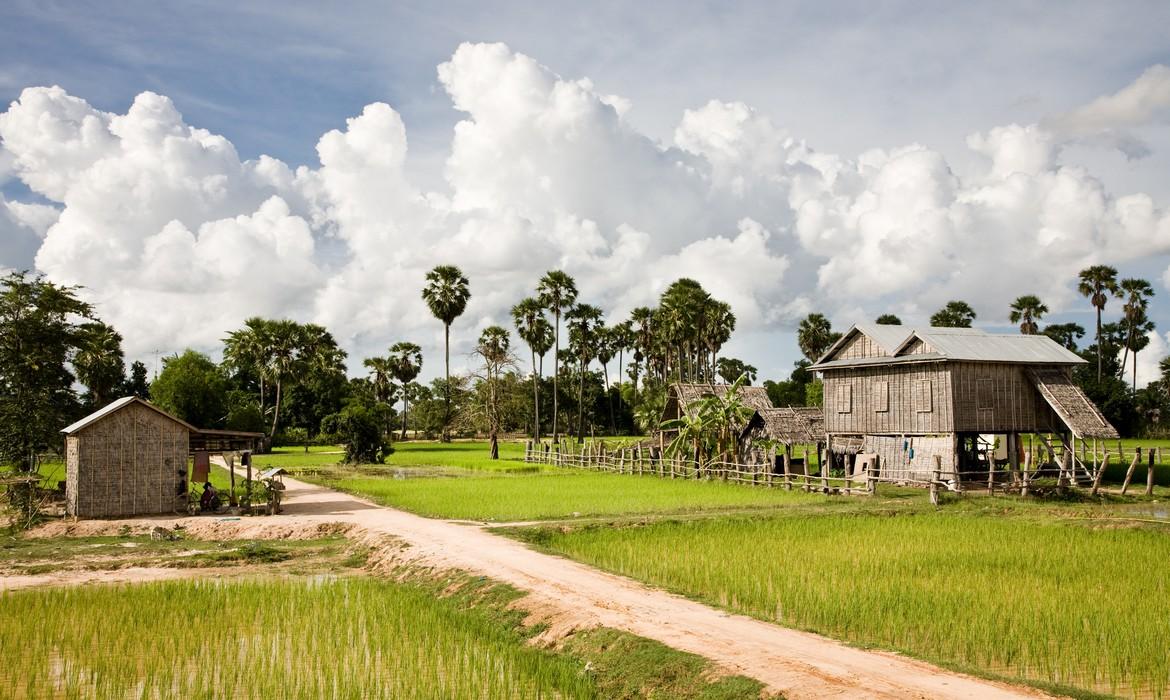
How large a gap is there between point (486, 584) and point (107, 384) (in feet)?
202

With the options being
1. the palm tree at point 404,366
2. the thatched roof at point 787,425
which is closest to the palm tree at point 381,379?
the palm tree at point 404,366

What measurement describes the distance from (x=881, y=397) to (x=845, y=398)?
1960mm

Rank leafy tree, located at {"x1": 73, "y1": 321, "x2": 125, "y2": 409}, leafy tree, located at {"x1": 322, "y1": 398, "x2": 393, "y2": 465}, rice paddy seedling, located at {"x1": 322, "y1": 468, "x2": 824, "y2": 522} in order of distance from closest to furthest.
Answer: rice paddy seedling, located at {"x1": 322, "y1": 468, "x2": 824, "y2": 522} → leafy tree, located at {"x1": 322, "y1": 398, "x2": 393, "y2": 465} → leafy tree, located at {"x1": 73, "y1": 321, "x2": 125, "y2": 409}

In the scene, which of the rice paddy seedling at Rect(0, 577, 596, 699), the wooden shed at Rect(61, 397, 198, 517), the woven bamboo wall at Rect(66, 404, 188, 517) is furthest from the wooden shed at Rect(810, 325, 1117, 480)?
the woven bamboo wall at Rect(66, 404, 188, 517)

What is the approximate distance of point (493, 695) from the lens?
956 centimetres

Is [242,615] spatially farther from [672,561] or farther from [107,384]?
[107,384]

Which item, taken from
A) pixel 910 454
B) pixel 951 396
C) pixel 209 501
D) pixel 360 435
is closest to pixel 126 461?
pixel 209 501

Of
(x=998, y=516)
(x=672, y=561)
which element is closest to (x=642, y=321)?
(x=998, y=516)

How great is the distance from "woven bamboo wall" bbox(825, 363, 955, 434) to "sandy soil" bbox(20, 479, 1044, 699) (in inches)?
708

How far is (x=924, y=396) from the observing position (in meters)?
32.2

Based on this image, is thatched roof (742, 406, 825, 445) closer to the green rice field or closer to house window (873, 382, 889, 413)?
house window (873, 382, 889, 413)

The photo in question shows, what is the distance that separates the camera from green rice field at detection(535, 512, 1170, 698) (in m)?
10.5

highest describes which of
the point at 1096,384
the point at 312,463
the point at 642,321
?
the point at 642,321

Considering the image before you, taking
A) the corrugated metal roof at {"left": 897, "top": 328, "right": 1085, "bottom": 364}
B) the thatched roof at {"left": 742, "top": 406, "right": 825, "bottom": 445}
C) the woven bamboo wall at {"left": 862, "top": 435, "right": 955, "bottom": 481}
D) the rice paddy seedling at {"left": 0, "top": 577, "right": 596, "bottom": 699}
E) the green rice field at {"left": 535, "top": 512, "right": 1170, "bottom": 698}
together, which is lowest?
the rice paddy seedling at {"left": 0, "top": 577, "right": 596, "bottom": 699}
